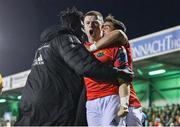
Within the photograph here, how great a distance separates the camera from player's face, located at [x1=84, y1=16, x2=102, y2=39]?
4.01 metres

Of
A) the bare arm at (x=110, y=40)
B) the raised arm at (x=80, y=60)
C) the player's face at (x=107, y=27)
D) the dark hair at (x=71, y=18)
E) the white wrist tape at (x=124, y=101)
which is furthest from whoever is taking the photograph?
the player's face at (x=107, y=27)

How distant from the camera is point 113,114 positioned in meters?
3.97

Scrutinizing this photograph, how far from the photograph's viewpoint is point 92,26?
4.09 meters

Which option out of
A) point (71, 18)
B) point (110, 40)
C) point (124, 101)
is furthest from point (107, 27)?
point (71, 18)

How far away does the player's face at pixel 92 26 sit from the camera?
401 cm

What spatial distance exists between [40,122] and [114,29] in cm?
160

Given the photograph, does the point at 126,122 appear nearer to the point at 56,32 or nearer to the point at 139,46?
the point at 56,32

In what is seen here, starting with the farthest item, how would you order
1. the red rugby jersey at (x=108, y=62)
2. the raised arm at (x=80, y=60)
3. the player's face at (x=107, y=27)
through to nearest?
the player's face at (x=107, y=27), the red rugby jersey at (x=108, y=62), the raised arm at (x=80, y=60)

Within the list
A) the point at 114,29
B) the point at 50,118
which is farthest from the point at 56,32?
the point at 114,29

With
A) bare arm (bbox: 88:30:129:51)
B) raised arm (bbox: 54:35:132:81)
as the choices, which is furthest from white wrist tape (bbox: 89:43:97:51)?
raised arm (bbox: 54:35:132:81)

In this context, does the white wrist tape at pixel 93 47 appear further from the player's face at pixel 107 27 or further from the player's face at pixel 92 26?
the player's face at pixel 107 27

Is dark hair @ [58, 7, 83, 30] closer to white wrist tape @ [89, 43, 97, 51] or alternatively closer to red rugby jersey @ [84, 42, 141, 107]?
red rugby jersey @ [84, 42, 141, 107]

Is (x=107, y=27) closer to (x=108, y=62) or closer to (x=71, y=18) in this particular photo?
(x=108, y=62)

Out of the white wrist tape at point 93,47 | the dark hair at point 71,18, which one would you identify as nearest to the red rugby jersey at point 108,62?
the white wrist tape at point 93,47
